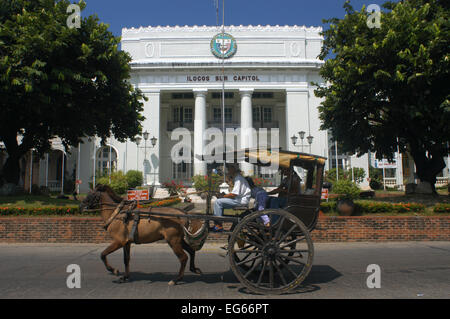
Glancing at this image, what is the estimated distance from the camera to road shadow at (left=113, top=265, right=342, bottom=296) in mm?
5410

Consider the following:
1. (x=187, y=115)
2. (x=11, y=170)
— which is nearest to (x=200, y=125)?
(x=187, y=115)

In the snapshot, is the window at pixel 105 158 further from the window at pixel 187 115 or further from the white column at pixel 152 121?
the window at pixel 187 115

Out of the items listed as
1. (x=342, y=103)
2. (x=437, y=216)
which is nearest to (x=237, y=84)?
(x=342, y=103)

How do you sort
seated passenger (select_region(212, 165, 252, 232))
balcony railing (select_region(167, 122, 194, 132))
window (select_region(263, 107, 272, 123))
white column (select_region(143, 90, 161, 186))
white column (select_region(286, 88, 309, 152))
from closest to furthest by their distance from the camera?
seated passenger (select_region(212, 165, 252, 232)), white column (select_region(143, 90, 161, 186)), white column (select_region(286, 88, 309, 152)), balcony railing (select_region(167, 122, 194, 132)), window (select_region(263, 107, 272, 123))

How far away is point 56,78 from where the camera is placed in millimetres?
12758

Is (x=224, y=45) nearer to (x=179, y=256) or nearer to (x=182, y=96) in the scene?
(x=182, y=96)

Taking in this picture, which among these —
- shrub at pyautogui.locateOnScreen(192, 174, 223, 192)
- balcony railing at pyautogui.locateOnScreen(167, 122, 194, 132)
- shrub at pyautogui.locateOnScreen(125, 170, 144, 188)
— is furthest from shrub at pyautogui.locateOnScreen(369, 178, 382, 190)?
shrub at pyautogui.locateOnScreen(125, 170, 144, 188)

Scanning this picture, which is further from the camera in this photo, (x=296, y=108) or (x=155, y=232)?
(x=296, y=108)

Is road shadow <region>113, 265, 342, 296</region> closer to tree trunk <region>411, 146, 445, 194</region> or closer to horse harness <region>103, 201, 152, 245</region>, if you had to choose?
horse harness <region>103, 201, 152, 245</region>

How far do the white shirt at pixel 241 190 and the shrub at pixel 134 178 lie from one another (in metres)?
21.7

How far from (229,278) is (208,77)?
1091 inches

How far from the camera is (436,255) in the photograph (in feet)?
27.7

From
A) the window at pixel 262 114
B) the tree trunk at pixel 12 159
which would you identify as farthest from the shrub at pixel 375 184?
the tree trunk at pixel 12 159
